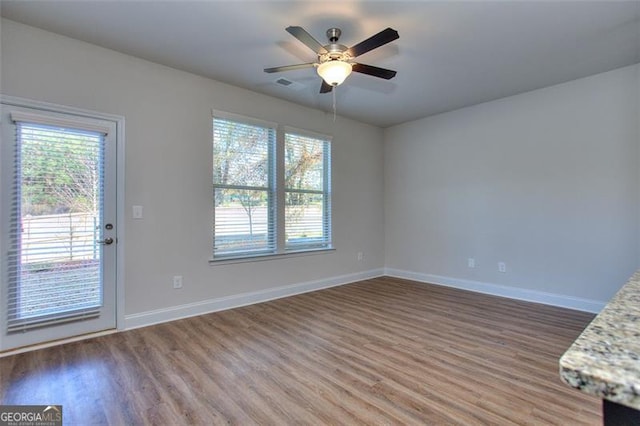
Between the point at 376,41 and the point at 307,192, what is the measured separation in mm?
2598

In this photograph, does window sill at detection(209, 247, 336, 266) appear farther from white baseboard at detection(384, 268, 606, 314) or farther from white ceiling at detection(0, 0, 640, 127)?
white ceiling at detection(0, 0, 640, 127)

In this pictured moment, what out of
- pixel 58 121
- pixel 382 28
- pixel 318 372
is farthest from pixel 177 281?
pixel 382 28

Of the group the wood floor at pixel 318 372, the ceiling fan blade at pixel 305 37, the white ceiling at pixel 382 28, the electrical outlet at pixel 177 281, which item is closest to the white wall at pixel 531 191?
the white ceiling at pixel 382 28

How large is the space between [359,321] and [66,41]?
3766 mm

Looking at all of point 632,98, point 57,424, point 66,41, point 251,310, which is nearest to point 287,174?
point 251,310

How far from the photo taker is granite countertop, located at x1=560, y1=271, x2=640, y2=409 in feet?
1.51

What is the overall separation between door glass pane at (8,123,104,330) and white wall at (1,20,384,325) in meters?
0.28

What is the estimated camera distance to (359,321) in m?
3.34

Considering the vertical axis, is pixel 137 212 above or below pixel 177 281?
above

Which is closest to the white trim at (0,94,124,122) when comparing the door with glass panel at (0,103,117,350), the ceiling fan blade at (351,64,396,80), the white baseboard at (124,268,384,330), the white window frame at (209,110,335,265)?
the door with glass panel at (0,103,117,350)

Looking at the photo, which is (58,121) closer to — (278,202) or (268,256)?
(278,202)

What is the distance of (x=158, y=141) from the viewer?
330cm

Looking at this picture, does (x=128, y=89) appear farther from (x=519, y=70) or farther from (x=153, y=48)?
(x=519, y=70)

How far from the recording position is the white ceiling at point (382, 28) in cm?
239
